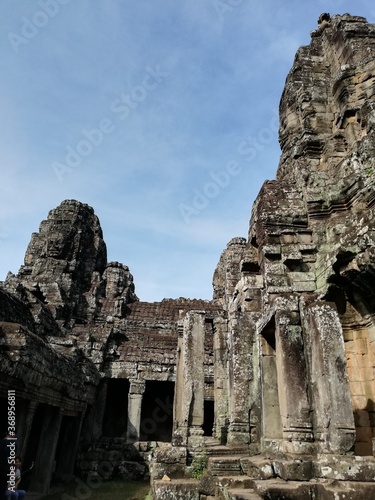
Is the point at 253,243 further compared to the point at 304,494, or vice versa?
the point at 253,243

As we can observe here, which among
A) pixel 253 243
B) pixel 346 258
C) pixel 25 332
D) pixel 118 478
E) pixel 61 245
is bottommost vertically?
pixel 118 478

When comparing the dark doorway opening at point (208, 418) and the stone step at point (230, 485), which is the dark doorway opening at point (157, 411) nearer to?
the dark doorway opening at point (208, 418)

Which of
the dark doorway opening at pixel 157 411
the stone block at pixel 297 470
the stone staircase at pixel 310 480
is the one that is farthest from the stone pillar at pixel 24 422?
the dark doorway opening at pixel 157 411

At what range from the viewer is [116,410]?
22.0 m

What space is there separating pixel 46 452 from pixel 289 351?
9.63m

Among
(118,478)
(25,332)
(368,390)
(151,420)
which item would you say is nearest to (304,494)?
(368,390)

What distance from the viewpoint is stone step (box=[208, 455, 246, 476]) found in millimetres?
6169

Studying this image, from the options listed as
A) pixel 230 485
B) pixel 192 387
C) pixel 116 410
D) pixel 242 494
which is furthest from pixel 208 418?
pixel 242 494

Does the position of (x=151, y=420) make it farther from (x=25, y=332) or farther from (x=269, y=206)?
(x=269, y=206)

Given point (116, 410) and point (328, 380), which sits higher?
point (116, 410)

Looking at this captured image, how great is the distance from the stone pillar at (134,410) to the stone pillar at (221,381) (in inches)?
313

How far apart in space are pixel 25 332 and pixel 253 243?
5385 millimetres

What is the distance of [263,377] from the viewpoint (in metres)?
6.29

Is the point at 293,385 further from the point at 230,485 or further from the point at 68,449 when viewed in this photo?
the point at 68,449
